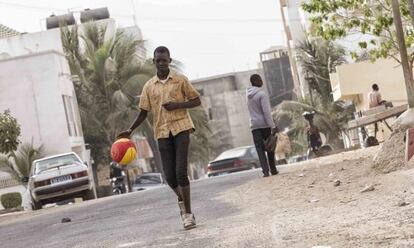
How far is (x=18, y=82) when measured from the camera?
1683 inches

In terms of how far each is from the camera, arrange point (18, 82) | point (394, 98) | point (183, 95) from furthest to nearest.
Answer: point (18, 82), point (394, 98), point (183, 95)

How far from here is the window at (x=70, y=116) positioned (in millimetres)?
43969

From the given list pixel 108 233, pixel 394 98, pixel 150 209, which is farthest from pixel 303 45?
pixel 108 233

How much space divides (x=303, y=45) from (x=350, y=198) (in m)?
35.4

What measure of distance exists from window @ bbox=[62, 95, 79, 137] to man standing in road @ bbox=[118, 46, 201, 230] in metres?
35.2

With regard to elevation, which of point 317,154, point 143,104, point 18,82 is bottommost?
point 317,154

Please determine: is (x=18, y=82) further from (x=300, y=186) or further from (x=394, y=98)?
(x=300, y=186)

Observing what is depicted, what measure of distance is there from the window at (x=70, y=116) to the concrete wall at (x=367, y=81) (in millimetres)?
13673

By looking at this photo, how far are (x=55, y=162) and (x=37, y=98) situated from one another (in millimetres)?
18760

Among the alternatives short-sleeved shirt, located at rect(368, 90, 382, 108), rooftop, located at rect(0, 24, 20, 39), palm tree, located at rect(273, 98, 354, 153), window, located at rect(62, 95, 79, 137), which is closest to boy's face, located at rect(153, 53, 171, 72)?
short-sleeved shirt, located at rect(368, 90, 382, 108)

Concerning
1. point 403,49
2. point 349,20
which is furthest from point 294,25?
point 403,49

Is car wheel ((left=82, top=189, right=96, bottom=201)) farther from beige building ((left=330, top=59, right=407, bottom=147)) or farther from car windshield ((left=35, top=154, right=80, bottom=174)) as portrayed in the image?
beige building ((left=330, top=59, right=407, bottom=147))

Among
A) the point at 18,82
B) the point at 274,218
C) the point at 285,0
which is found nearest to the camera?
the point at 274,218

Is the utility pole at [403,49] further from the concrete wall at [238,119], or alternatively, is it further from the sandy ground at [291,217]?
the concrete wall at [238,119]
